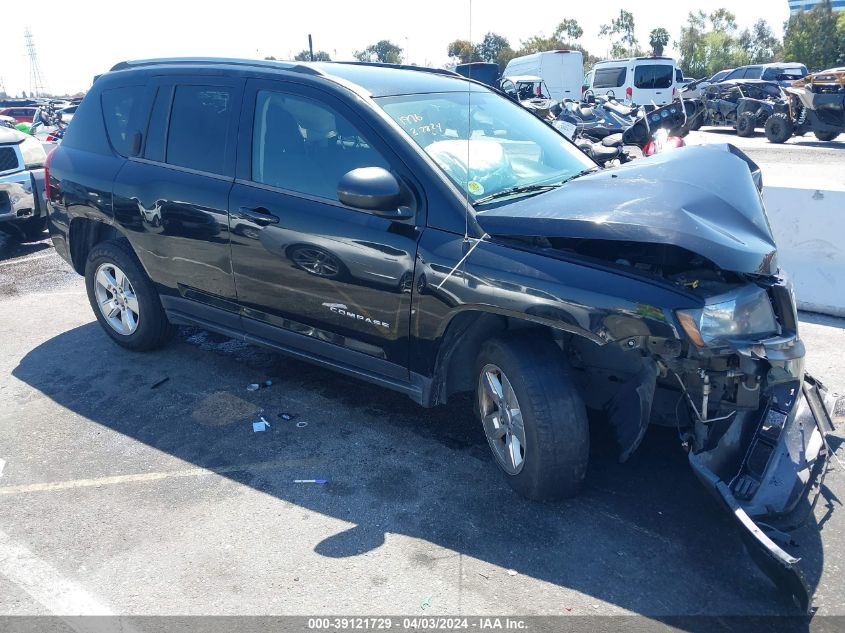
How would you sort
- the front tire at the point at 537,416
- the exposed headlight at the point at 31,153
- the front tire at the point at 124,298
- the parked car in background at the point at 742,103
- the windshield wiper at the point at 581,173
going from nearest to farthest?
the front tire at the point at 537,416 → the windshield wiper at the point at 581,173 → the front tire at the point at 124,298 → the exposed headlight at the point at 31,153 → the parked car in background at the point at 742,103

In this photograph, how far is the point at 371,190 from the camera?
3.35m

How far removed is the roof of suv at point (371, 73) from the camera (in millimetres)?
4012

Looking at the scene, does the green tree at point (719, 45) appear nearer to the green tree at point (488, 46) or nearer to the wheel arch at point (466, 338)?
the green tree at point (488, 46)

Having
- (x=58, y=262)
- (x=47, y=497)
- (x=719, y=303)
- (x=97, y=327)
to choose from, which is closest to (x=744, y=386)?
(x=719, y=303)

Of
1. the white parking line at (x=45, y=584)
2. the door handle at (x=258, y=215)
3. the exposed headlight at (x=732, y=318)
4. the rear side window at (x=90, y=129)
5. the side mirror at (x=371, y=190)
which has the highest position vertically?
the rear side window at (x=90, y=129)

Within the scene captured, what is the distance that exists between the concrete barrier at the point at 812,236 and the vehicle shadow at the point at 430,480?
8.71 feet

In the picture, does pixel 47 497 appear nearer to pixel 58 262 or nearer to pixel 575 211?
pixel 575 211

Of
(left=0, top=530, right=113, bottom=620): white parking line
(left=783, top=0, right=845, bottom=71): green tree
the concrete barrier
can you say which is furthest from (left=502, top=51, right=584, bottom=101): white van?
(left=0, top=530, right=113, bottom=620): white parking line

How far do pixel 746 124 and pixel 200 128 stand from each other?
1968 centimetres

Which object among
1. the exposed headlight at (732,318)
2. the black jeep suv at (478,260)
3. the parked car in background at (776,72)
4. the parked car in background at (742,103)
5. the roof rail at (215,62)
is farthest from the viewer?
the parked car in background at (776,72)

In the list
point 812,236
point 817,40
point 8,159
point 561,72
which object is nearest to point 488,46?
point 8,159

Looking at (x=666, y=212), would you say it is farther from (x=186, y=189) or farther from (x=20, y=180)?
(x=20, y=180)

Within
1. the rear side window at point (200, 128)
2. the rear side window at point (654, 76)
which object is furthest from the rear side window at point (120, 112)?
the rear side window at point (654, 76)

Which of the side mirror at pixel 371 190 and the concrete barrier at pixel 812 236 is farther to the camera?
the concrete barrier at pixel 812 236
